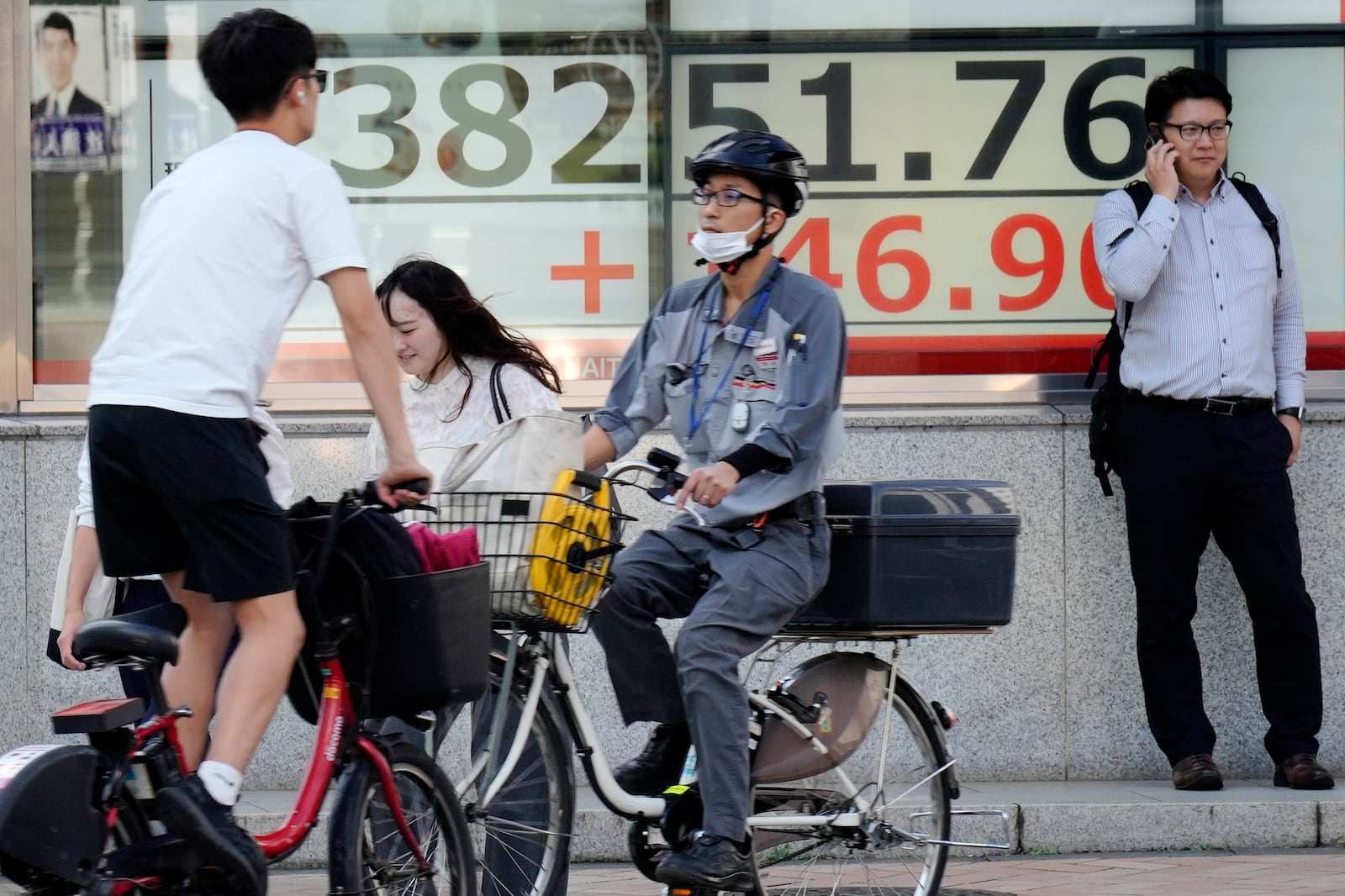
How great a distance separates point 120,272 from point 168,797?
4.16 meters

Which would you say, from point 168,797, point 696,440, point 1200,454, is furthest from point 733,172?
point 1200,454

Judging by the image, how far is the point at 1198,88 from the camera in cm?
646

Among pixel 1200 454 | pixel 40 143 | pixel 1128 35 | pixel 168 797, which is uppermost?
pixel 1128 35

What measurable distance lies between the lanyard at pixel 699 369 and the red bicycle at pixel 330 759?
0.85 meters

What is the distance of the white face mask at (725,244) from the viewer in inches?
171

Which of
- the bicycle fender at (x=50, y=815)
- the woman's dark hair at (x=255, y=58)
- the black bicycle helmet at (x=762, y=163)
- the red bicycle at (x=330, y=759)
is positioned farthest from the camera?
the black bicycle helmet at (x=762, y=163)

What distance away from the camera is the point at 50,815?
3156 mm

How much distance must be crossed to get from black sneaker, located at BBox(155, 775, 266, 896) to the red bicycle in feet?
0.10

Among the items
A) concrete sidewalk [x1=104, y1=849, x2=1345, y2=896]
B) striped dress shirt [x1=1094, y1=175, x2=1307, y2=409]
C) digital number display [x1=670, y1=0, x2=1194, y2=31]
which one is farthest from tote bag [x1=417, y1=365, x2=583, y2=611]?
digital number display [x1=670, y1=0, x2=1194, y2=31]

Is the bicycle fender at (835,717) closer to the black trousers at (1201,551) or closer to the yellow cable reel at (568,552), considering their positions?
the yellow cable reel at (568,552)

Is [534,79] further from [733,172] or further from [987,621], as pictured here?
[987,621]

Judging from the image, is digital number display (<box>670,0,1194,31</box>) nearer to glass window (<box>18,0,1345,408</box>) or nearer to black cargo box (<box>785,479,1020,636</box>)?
glass window (<box>18,0,1345,408</box>)

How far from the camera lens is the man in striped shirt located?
20.9ft

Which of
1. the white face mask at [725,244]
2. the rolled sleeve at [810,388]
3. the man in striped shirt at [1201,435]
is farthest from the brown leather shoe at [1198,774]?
the white face mask at [725,244]
